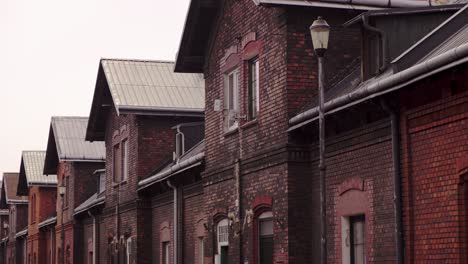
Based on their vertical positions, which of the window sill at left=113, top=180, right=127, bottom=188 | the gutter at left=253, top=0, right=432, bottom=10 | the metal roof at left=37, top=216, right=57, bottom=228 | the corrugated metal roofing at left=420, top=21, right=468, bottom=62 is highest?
the gutter at left=253, top=0, right=432, bottom=10

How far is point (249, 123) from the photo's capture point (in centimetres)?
1953

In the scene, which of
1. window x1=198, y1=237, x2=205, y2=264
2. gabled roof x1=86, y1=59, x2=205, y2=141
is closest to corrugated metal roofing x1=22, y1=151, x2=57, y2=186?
gabled roof x1=86, y1=59, x2=205, y2=141

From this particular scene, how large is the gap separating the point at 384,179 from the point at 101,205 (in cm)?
2147

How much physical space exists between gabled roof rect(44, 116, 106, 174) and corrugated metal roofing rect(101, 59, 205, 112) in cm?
1003

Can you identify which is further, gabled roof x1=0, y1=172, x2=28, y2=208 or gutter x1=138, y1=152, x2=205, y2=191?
gabled roof x1=0, y1=172, x2=28, y2=208

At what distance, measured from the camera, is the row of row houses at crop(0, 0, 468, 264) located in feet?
45.1

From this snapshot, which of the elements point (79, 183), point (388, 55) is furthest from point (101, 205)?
point (388, 55)

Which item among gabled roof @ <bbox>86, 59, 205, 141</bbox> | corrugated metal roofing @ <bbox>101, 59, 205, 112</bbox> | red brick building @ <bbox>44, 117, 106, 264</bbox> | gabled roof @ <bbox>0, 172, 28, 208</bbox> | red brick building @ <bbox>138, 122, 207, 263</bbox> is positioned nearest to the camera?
red brick building @ <bbox>138, 122, 207, 263</bbox>

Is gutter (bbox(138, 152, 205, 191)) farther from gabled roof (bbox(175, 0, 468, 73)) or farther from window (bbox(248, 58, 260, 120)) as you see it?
window (bbox(248, 58, 260, 120))

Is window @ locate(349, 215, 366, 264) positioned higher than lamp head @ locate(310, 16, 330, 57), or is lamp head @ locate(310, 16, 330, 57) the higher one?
lamp head @ locate(310, 16, 330, 57)

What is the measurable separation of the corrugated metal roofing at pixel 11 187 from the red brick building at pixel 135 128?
2988cm

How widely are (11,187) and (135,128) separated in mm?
36659

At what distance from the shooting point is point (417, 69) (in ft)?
42.4

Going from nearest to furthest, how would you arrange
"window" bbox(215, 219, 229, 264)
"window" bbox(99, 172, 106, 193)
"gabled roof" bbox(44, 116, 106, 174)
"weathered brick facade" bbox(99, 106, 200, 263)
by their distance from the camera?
"window" bbox(215, 219, 229, 264)
"weathered brick facade" bbox(99, 106, 200, 263)
"window" bbox(99, 172, 106, 193)
"gabled roof" bbox(44, 116, 106, 174)
